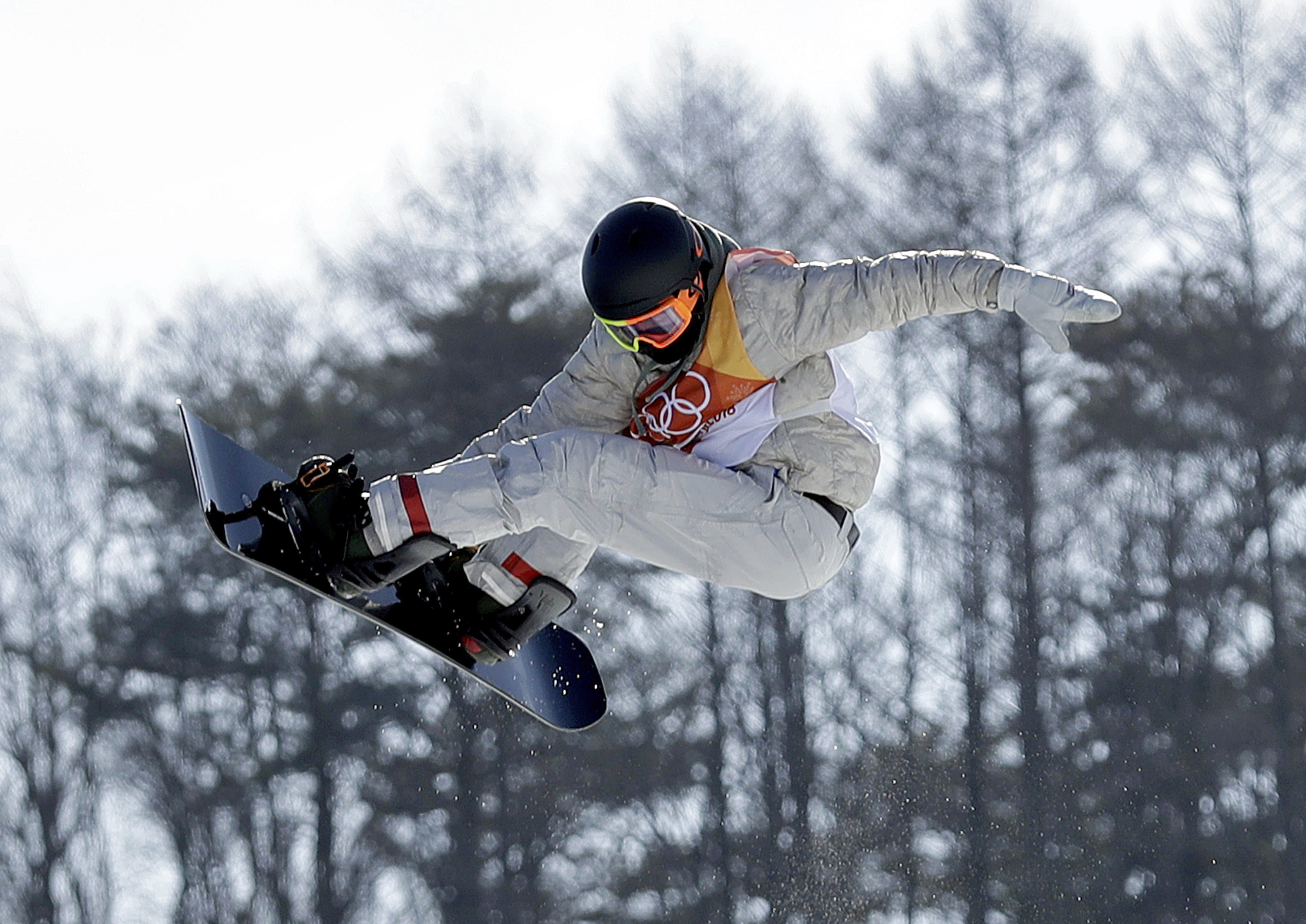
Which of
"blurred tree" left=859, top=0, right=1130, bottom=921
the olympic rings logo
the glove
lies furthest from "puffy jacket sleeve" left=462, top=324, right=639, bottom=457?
"blurred tree" left=859, top=0, right=1130, bottom=921

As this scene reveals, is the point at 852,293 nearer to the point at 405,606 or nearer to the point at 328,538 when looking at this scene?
the point at 328,538

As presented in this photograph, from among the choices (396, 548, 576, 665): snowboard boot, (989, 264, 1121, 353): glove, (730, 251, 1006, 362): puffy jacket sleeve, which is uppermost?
(730, 251, 1006, 362): puffy jacket sleeve

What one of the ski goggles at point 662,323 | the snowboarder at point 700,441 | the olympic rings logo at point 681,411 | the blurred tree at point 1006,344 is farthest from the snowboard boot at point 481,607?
the blurred tree at point 1006,344

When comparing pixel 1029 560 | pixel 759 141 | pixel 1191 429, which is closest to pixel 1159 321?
pixel 1191 429

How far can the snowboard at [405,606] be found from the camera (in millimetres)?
5113

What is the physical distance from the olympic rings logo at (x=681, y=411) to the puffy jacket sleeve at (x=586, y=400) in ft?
0.73

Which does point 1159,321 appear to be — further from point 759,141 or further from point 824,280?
point 824,280

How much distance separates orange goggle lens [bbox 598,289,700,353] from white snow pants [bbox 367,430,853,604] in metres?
0.28

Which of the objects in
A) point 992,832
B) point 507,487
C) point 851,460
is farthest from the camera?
point 992,832

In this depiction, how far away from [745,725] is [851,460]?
36.8 feet

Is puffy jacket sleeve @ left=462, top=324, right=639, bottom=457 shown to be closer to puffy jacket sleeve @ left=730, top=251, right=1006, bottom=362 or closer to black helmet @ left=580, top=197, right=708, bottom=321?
black helmet @ left=580, top=197, right=708, bottom=321

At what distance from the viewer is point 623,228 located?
15.9ft

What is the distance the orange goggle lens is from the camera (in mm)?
4809

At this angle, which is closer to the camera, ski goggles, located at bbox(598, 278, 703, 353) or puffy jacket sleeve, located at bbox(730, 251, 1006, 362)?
puffy jacket sleeve, located at bbox(730, 251, 1006, 362)
